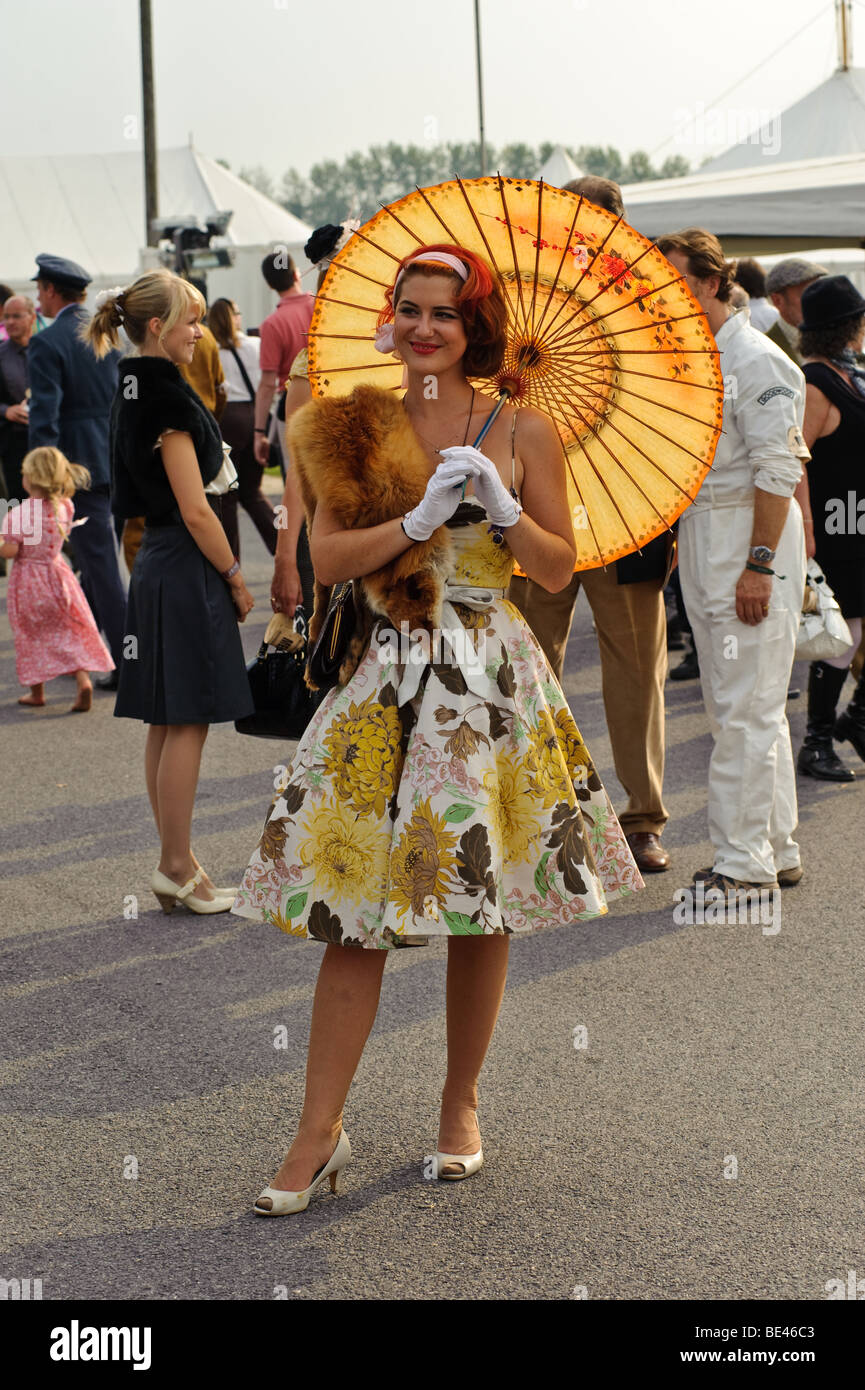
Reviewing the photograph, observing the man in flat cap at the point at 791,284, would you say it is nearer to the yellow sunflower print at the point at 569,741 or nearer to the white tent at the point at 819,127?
the yellow sunflower print at the point at 569,741

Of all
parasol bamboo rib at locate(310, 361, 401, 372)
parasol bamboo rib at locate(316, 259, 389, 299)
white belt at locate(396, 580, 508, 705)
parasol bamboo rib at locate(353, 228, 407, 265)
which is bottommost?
white belt at locate(396, 580, 508, 705)

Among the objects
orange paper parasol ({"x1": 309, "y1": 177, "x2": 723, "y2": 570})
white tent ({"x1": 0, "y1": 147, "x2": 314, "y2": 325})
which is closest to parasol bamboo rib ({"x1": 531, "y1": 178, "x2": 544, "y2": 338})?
orange paper parasol ({"x1": 309, "y1": 177, "x2": 723, "y2": 570})

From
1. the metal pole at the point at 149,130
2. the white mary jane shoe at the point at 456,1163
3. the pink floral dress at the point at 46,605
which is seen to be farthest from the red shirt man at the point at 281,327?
the metal pole at the point at 149,130

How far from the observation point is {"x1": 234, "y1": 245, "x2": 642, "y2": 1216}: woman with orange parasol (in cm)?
302

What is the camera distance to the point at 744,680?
5.04 metres

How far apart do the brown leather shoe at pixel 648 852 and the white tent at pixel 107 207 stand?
88.8 feet

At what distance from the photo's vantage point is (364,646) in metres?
3.16

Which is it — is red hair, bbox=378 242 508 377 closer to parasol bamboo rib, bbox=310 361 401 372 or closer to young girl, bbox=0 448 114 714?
parasol bamboo rib, bbox=310 361 401 372

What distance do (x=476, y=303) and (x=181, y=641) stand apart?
7.43 feet

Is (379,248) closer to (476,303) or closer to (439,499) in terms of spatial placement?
(476,303)
